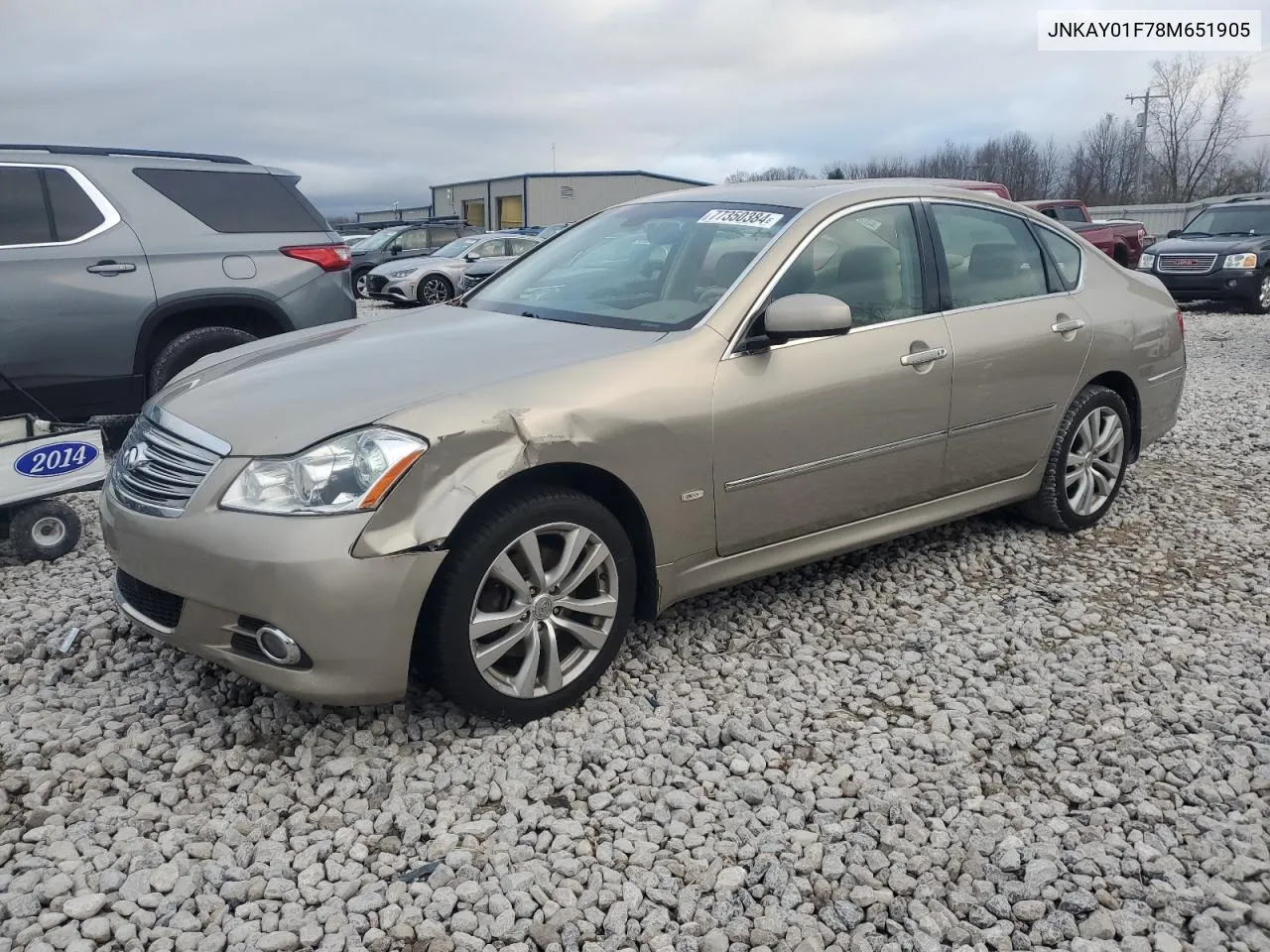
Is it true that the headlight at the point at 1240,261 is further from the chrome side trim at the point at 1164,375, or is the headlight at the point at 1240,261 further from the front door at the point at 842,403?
the front door at the point at 842,403

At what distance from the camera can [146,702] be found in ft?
11.1

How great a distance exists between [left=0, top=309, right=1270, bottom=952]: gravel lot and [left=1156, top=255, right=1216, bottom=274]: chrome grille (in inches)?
486

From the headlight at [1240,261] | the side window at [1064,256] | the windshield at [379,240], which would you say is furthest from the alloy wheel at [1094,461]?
the windshield at [379,240]

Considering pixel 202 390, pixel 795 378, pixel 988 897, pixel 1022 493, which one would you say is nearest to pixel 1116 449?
pixel 1022 493

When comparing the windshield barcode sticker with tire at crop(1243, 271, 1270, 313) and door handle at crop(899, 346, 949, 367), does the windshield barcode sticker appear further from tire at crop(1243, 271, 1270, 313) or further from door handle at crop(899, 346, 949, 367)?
tire at crop(1243, 271, 1270, 313)

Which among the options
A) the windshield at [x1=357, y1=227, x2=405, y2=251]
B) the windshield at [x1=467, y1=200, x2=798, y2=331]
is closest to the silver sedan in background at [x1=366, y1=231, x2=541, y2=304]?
the windshield at [x1=357, y1=227, x2=405, y2=251]

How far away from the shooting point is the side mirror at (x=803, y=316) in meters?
3.47

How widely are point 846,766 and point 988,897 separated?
61 centimetres

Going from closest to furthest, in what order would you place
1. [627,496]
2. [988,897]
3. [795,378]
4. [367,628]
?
1. [988,897]
2. [367,628]
3. [627,496]
4. [795,378]

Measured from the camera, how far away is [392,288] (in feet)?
61.6

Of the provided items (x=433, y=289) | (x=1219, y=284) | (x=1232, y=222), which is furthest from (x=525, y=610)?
(x=433, y=289)

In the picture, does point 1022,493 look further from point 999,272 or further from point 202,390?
point 202,390

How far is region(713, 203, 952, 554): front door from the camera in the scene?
11.5 feet

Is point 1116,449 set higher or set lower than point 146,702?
higher
